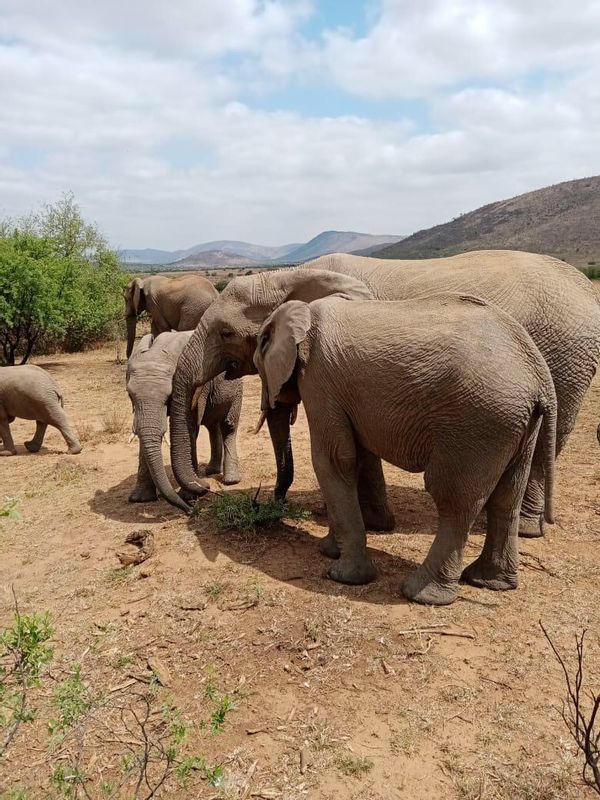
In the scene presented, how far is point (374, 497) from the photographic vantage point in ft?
19.1

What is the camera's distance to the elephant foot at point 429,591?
4.39 metres

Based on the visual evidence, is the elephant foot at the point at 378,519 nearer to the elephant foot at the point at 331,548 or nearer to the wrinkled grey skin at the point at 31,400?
the elephant foot at the point at 331,548

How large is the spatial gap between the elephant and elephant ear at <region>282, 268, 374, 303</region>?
26.9 ft

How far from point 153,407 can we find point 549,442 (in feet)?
12.0

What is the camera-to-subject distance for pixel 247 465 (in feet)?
27.2

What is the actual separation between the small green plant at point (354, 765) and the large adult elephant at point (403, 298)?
297 centimetres

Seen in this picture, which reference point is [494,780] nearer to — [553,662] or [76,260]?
[553,662]

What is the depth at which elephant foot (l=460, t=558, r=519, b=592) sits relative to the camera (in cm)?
463

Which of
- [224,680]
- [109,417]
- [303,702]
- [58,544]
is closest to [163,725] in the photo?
[224,680]

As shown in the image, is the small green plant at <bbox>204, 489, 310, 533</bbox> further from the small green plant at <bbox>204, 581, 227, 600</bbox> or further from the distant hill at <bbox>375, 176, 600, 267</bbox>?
the distant hill at <bbox>375, 176, 600, 267</bbox>

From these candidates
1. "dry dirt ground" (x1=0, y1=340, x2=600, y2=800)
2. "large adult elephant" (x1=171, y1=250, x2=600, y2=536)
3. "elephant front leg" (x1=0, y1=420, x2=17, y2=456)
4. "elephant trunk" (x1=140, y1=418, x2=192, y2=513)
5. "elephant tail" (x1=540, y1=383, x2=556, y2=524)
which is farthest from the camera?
"elephant front leg" (x1=0, y1=420, x2=17, y2=456)

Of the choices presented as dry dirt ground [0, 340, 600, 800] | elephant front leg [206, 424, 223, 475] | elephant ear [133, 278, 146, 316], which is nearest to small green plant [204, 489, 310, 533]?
dry dirt ground [0, 340, 600, 800]

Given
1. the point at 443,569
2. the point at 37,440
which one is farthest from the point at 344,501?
the point at 37,440

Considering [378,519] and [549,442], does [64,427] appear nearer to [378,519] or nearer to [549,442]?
[378,519]
